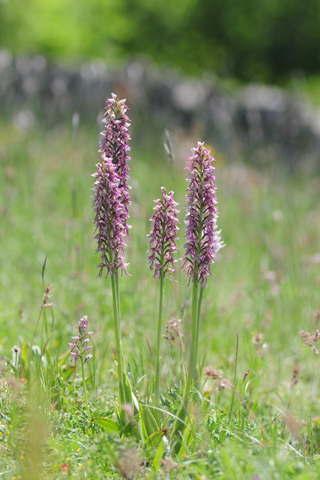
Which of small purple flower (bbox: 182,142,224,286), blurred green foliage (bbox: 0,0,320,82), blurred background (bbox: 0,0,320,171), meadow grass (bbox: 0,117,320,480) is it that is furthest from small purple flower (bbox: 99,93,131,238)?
blurred green foliage (bbox: 0,0,320,82)

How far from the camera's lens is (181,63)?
77.0 ft

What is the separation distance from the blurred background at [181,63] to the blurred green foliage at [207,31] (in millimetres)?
46

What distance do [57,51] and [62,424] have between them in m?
22.1

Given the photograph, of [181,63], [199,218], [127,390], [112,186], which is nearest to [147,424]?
[127,390]

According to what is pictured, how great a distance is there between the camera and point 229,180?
7961mm

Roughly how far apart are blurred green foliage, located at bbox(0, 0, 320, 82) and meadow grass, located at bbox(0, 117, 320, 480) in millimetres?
16306

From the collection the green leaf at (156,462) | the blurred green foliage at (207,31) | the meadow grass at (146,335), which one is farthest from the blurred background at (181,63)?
the green leaf at (156,462)

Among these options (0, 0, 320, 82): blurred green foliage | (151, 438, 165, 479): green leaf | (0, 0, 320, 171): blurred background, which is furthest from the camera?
(0, 0, 320, 82): blurred green foliage

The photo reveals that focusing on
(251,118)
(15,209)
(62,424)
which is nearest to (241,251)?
(15,209)

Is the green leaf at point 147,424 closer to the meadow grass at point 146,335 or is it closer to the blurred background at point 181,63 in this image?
the meadow grass at point 146,335

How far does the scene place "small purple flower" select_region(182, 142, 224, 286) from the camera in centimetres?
203

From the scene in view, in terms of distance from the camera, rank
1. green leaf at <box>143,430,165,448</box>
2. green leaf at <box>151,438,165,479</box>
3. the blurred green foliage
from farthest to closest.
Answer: the blurred green foliage → green leaf at <box>143,430,165,448</box> → green leaf at <box>151,438,165,479</box>

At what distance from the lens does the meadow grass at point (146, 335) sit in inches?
80.3

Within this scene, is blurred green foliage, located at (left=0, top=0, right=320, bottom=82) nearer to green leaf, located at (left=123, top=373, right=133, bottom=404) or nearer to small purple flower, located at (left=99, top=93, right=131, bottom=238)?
small purple flower, located at (left=99, top=93, right=131, bottom=238)
